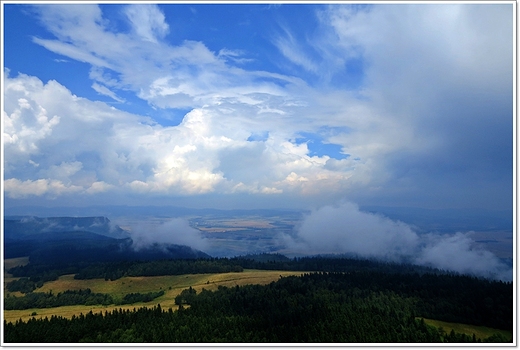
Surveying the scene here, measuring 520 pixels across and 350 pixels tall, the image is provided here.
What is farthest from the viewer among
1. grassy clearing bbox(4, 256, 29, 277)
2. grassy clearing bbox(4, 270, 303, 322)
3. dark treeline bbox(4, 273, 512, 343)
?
grassy clearing bbox(4, 256, 29, 277)

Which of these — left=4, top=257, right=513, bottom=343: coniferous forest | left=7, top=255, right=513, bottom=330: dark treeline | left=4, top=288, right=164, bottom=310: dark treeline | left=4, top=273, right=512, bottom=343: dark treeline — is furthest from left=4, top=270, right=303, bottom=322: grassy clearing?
left=4, top=273, right=512, bottom=343: dark treeline

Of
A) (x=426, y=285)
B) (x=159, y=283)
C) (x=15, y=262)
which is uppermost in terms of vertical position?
(x=426, y=285)

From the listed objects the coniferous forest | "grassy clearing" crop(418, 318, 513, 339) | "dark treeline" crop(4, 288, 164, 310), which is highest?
the coniferous forest

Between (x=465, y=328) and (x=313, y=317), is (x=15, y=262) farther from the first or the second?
(x=465, y=328)

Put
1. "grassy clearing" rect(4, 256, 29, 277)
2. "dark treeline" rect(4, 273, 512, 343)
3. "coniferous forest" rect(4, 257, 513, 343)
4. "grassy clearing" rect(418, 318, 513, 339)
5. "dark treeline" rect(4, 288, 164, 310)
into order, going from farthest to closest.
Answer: "grassy clearing" rect(4, 256, 29, 277)
"dark treeline" rect(4, 288, 164, 310)
"grassy clearing" rect(418, 318, 513, 339)
"coniferous forest" rect(4, 257, 513, 343)
"dark treeline" rect(4, 273, 512, 343)

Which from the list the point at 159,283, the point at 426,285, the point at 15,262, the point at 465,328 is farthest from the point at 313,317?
the point at 15,262

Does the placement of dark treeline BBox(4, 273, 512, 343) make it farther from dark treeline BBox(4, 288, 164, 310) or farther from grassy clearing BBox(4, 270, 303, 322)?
grassy clearing BBox(4, 270, 303, 322)
